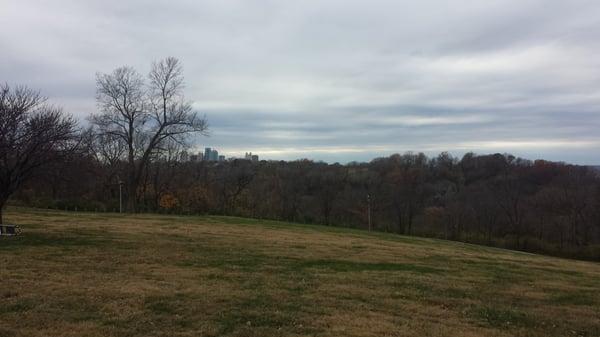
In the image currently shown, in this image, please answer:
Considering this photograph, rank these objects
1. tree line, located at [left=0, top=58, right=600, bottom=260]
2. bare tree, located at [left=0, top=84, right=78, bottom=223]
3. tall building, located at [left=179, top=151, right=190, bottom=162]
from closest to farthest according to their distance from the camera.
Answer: bare tree, located at [left=0, top=84, right=78, bottom=223] < tree line, located at [left=0, top=58, right=600, bottom=260] < tall building, located at [left=179, top=151, right=190, bottom=162]

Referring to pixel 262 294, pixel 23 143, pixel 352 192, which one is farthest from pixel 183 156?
pixel 262 294

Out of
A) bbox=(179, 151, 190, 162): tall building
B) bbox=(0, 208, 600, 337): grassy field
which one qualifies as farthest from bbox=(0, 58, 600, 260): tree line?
bbox=(0, 208, 600, 337): grassy field

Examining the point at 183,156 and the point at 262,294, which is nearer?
the point at 262,294

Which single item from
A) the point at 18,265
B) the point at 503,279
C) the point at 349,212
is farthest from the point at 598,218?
the point at 18,265

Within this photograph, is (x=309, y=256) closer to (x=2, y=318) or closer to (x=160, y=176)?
(x=2, y=318)

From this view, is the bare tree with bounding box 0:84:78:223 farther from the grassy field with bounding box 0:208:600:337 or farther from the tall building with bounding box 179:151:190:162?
the tall building with bounding box 179:151:190:162

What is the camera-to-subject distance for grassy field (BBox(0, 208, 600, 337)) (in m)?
6.67

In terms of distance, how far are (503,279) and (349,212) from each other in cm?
5204

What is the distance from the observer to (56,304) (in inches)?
287

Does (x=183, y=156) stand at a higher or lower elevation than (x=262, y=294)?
higher

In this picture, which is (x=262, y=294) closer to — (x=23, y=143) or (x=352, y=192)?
(x=23, y=143)

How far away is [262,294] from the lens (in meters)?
8.57

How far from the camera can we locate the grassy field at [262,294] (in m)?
6.67

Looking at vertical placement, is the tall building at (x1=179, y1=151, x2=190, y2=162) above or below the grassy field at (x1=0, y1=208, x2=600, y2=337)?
above
